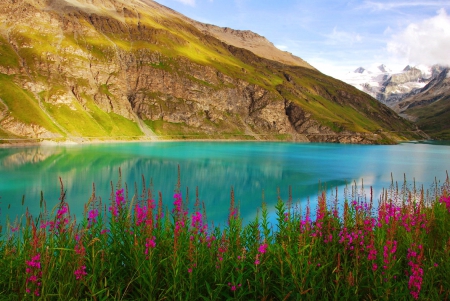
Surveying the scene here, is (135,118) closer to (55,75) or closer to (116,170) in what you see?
(55,75)

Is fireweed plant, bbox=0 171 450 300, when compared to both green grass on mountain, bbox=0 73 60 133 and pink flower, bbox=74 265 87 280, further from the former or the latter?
green grass on mountain, bbox=0 73 60 133

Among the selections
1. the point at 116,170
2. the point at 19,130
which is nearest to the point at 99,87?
the point at 19,130

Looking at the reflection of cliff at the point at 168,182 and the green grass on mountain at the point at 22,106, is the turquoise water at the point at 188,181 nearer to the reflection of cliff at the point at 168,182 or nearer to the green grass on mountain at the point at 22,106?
the reflection of cliff at the point at 168,182

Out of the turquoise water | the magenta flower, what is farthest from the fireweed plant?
the turquoise water

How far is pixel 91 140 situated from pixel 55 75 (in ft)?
172

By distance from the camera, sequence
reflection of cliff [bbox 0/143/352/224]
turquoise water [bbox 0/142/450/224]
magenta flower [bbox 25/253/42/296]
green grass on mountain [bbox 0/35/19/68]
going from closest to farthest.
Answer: magenta flower [bbox 25/253/42/296] < turquoise water [bbox 0/142/450/224] < reflection of cliff [bbox 0/143/352/224] < green grass on mountain [bbox 0/35/19/68]

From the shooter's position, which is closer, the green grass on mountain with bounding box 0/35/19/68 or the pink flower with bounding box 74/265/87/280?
the pink flower with bounding box 74/265/87/280

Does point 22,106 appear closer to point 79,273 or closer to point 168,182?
point 168,182

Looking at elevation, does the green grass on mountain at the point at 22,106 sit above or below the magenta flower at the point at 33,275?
above

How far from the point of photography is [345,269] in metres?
8.09

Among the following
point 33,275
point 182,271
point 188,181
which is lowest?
point 188,181

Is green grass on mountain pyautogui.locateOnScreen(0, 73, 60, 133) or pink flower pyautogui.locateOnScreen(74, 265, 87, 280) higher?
green grass on mountain pyautogui.locateOnScreen(0, 73, 60, 133)

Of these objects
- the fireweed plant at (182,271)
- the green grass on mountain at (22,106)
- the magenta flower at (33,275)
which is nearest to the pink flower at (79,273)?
the fireweed plant at (182,271)

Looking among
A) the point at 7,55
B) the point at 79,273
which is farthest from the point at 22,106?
the point at 79,273
